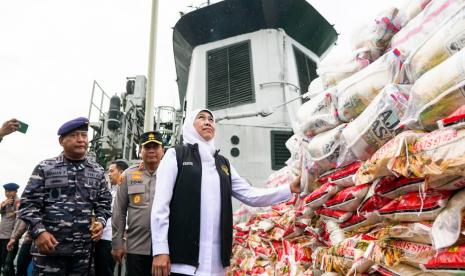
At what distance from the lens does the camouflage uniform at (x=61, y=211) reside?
2.37 meters

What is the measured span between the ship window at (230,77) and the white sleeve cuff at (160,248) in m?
5.51

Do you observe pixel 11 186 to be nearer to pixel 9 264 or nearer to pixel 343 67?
pixel 9 264

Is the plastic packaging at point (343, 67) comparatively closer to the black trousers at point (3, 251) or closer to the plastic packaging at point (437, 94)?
the plastic packaging at point (437, 94)

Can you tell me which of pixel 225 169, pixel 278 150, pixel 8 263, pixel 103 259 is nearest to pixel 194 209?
pixel 225 169

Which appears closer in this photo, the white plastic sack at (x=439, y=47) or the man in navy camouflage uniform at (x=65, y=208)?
the white plastic sack at (x=439, y=47)

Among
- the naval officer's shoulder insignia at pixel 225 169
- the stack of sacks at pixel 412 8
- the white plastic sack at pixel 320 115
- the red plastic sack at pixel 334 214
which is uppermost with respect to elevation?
the stack of sacks at pixel 412 8

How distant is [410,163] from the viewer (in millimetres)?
1268

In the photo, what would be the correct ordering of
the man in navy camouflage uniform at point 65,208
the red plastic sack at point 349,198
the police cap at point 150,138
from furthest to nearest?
the police cap at point 150,138 → the man in navy camouflage uniform at point 65,208 → the red plastic sack at point 349,198

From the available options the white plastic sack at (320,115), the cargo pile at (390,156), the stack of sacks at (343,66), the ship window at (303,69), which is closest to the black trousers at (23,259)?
the cargo pile at (390,156)

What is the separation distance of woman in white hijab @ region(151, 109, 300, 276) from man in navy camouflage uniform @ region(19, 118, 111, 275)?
82cm

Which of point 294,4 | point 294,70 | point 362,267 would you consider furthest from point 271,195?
point 294,4

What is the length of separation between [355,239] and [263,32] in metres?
6.62

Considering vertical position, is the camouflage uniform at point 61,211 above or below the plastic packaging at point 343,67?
below

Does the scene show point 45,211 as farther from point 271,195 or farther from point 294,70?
point 294,70
